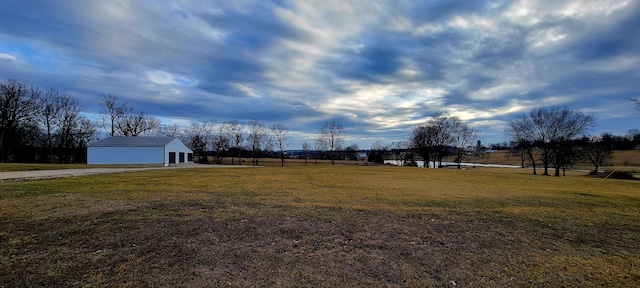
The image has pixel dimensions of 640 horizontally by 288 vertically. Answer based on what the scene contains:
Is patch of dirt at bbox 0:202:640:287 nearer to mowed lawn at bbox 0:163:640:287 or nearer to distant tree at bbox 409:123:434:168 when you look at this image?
mowed lawn at bbox 0:163:640:287

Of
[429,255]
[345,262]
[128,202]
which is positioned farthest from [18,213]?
[429,255]

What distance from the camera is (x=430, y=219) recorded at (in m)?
7.62

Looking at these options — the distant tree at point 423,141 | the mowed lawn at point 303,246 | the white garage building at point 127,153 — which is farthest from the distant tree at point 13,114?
the distant tree at point 423,141

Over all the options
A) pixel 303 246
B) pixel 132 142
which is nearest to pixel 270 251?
pixel 303 246

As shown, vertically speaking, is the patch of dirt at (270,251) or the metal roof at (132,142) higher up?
the metal roof at (132,142)

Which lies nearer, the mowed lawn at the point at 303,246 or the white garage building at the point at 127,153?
the mowed lawn at the point at 303,246

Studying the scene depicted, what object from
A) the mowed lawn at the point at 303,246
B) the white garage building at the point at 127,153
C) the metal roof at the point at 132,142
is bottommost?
the mowed lawn at the point at 303,246

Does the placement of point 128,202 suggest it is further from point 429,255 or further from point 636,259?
point 636,259

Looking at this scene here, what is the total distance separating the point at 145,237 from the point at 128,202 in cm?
440

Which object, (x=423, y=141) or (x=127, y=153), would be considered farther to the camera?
(x=423, y=141)

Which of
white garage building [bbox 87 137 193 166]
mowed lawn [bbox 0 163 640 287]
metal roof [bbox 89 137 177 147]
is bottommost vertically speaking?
mowed lawn [bbox 0 163 640 287]

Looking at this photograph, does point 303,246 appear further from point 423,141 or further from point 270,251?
point 423,141

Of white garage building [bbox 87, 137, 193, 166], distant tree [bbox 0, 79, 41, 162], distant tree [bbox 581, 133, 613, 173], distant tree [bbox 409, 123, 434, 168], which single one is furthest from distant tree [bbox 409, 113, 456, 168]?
distant tree [bbox 0, 79, 41, 162]

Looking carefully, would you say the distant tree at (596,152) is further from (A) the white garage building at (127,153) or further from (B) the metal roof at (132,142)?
(B) the metal roof at (132,142)
